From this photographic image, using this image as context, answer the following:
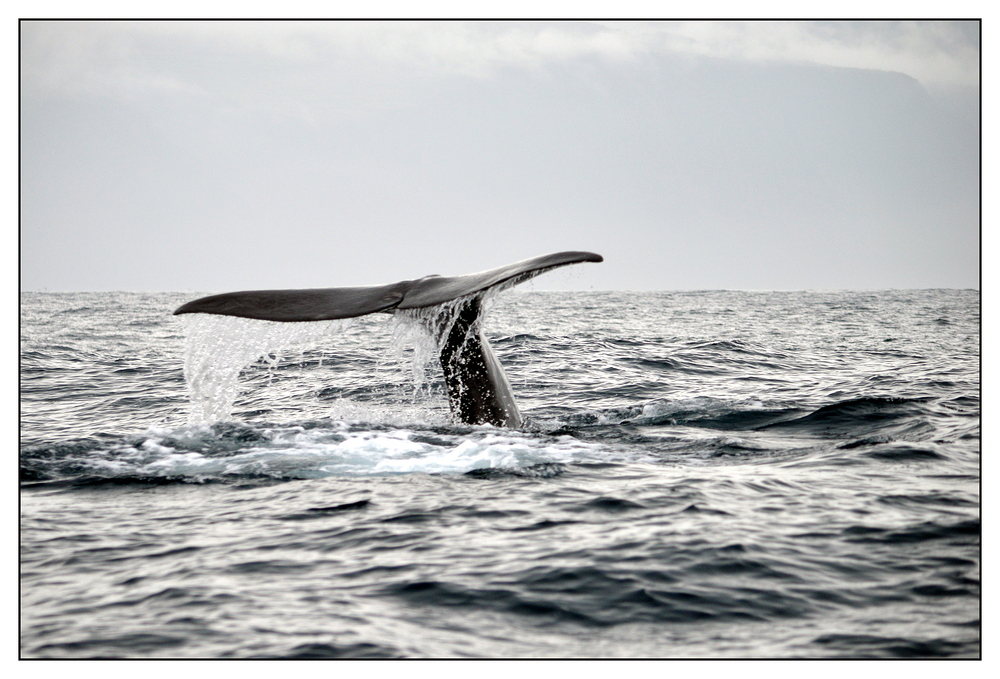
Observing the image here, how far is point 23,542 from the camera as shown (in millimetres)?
5578

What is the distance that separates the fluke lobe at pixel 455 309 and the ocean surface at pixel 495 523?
18cm

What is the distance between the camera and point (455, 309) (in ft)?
25.9

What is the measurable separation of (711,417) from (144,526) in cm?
607

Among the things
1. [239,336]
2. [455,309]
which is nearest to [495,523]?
[455,309]

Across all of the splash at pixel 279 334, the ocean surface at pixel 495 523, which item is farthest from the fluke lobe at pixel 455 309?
the ocean surface at pixel 495 523

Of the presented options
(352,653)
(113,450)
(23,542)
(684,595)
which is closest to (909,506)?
(684,595)

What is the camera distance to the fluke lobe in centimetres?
684

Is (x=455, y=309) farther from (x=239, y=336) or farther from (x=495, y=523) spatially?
(x=495, y=523)

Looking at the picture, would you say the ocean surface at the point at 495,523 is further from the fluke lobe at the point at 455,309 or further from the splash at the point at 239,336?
the fluke lobe at the point at 455,309

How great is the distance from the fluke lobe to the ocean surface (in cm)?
18

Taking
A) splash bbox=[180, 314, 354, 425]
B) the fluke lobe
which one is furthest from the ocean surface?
the fluke lobe

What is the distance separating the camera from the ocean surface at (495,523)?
13.7ft

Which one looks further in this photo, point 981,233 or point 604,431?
point 604,431

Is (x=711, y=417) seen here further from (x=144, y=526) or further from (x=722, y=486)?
(x=144, y=526)
